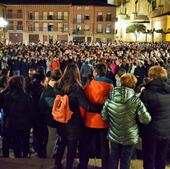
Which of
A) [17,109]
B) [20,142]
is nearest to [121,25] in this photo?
[20,142]

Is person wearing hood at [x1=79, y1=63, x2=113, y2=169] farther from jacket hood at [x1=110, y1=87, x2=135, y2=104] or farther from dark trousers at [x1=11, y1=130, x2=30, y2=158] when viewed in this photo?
dark trousers at [x1=11, y1=130, x2=30, y2=158]

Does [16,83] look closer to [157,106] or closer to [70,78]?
[70,78]

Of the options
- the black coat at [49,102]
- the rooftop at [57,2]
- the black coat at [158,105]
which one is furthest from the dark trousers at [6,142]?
the rooftop at [57,2]

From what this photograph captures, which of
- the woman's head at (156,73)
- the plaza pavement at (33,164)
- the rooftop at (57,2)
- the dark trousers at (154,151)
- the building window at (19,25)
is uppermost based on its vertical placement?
the rooftop at (57,2)

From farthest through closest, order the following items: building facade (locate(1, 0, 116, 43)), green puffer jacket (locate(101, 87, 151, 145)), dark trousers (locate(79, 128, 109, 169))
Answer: building facade (locate(1, 0, 116, 43)), dark trousers (locate(79, 128, 109, 169)), green puffer jacket (locate(101, 87, 151, 145))

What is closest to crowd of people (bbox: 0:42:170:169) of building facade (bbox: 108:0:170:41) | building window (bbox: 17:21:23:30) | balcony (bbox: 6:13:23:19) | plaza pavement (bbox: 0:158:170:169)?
plaza pavement (bbox: 0:158:170:169)

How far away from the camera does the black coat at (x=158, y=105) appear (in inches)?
207

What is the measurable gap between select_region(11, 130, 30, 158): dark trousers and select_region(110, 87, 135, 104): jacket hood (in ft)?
6.77

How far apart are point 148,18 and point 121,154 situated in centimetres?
4127

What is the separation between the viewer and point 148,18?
4512 centimetres

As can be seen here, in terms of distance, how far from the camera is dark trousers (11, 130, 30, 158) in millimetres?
6571

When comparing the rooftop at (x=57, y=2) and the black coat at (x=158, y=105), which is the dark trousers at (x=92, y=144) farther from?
the rooftop at (x=57, y=2)

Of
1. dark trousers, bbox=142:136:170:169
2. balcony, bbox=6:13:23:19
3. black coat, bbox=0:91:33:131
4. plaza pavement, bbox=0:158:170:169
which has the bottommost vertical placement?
plaza pavement, bbox=0:158:170:169

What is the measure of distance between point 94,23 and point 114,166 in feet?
228
